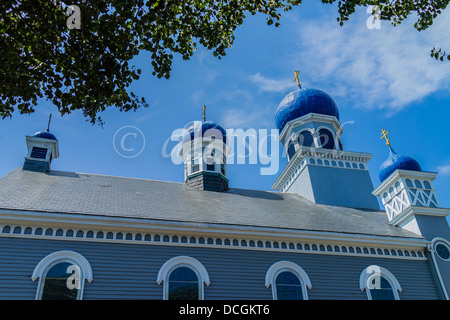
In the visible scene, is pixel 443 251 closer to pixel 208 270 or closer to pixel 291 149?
pixel 208 270

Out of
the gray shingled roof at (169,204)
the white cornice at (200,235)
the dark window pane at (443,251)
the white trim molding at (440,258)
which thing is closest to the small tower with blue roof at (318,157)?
the gray shingled roof at (169,204)

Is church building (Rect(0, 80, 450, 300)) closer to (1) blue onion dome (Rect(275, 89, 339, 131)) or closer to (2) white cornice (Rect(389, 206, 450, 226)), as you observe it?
(2) white cornice (Rect(389, 206, 450, 226))

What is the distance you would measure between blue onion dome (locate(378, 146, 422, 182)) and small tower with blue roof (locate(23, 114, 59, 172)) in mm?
15420

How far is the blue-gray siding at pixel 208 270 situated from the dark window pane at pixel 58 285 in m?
0.30

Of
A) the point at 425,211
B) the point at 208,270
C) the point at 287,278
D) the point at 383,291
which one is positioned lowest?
the point at 383,291

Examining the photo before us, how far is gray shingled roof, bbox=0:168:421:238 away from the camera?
13242 millimetres

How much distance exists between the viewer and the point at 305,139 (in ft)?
80.9

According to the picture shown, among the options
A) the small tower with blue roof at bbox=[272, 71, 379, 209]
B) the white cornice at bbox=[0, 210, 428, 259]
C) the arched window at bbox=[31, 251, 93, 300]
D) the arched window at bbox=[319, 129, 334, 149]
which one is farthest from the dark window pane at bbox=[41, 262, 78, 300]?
the arched window at bbox=[319, 129, 334, 149]

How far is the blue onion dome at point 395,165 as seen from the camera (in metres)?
18.4

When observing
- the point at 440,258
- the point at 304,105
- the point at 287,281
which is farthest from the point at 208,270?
the point at 304,105

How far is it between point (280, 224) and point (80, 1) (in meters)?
9.78

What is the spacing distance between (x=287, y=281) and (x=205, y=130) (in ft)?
39.0

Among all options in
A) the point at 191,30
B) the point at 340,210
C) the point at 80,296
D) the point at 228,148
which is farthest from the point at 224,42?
the point at 228,148
